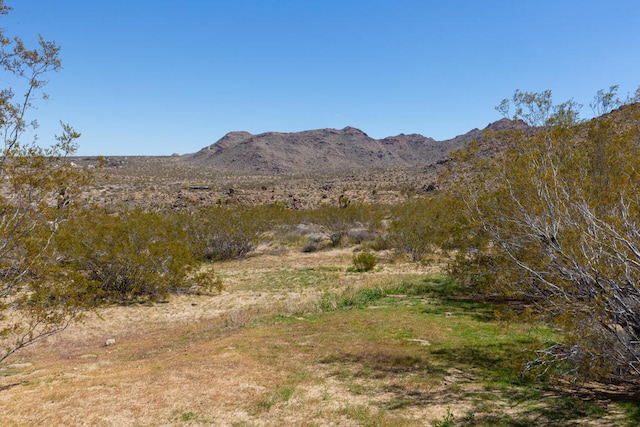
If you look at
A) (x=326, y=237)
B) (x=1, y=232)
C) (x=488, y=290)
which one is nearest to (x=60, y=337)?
(x=1, y=232)

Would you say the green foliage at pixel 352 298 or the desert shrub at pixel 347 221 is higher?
the desert shrub at pixel 347 221

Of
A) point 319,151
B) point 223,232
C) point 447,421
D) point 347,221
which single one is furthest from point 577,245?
point 319,151

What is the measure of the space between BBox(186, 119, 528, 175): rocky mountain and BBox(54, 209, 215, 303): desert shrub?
94284 millimetres

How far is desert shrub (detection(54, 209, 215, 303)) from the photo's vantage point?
14.9 metres

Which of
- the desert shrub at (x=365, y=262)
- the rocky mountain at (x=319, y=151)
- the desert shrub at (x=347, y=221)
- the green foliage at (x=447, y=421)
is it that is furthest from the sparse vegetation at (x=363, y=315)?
the rocky mountain at (x=319, y=151)

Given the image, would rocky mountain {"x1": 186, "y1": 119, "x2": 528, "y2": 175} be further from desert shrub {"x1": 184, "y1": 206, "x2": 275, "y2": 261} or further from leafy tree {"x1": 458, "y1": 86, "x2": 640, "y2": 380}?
leafy tree {"x1": 458, "y1": 86, "x2": 640, "y2": 380}

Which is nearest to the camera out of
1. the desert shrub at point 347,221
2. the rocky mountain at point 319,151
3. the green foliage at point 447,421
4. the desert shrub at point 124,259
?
the green foliage at point 447,421

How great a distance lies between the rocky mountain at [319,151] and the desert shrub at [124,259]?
9428 centimetres

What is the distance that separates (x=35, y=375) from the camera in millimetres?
7895

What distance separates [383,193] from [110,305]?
46.0 meters

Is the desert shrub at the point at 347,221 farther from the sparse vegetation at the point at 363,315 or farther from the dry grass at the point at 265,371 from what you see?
the dry grass at the point at 265,371

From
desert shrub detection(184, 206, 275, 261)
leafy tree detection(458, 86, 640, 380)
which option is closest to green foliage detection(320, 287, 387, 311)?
leafy tree detection(458, 86, 640, 380)

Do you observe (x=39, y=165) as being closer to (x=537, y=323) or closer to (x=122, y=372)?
(x=122, y=372)

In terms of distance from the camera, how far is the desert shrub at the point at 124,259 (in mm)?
14906
